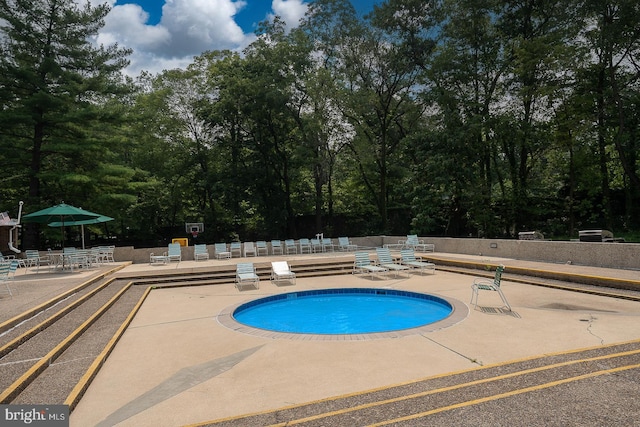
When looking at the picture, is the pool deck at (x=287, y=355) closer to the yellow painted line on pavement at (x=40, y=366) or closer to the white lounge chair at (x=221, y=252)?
the yellow painted line on pavement at (x=40, y=366)

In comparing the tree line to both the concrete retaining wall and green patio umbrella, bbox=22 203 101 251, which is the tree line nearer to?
the concrete retaining wall

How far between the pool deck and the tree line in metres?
13.2

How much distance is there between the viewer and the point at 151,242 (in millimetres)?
25297

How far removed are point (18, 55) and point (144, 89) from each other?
43.5 feet

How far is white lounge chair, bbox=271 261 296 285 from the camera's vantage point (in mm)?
11203

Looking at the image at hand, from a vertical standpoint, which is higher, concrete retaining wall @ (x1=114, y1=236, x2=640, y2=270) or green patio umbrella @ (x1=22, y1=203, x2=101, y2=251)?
green patio umbrella @ (x1=22, y1=203, x2=101, y2=251)

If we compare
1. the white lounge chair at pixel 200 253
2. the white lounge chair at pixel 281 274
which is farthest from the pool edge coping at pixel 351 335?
the white lounge chair at pixel 200 253

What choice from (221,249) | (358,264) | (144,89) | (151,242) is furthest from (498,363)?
(144,89)

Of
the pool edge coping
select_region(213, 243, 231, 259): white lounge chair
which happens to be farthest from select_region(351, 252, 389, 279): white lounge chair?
select_region(213, 243, 231, 259): white lounge chair

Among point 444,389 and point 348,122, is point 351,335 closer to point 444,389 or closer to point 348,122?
point 444,389

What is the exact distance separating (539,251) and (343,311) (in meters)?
7.55

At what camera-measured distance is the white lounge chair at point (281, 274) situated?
36.8 ft

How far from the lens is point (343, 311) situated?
28.3ft

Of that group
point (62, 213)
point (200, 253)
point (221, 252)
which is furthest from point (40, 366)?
point (221, 252)
